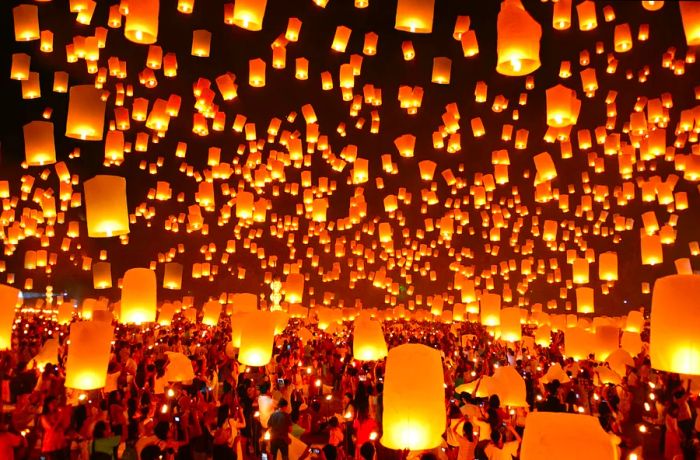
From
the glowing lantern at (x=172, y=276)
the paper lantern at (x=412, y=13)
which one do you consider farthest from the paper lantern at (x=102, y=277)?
the paper lantern at (x=412, y=13)

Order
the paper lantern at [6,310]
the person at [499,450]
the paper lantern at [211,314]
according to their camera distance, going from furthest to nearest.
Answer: the paper lantern at [211,314], the paper lantern at [6,310], the person at [499,450]

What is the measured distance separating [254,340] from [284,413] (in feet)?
3.82

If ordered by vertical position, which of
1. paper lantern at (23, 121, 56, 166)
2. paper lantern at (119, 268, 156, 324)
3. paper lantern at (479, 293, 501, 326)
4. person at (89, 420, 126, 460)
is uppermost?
paper lantern at (23, 121, 56, 166)

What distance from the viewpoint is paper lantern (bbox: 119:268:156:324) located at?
7938 millimetres

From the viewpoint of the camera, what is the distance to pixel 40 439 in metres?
6.60

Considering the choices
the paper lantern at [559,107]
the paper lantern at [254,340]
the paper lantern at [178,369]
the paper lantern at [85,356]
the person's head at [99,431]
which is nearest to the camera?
the person's head at [99,431]

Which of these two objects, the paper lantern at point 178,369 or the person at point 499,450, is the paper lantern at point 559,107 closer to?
the person at point 499,450

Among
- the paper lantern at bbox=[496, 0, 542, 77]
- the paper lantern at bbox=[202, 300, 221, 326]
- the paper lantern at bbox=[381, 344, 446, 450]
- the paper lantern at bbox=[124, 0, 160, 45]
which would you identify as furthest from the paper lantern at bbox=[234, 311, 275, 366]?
the paper lantern at bbox=[202, 300, 221, 326]

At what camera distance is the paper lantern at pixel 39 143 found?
24.3ft

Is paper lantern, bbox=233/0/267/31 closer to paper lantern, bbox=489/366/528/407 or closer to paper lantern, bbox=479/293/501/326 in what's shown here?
paper lantern, bbox=489/366/528/407

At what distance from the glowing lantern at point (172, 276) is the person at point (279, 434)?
7709 millimetres

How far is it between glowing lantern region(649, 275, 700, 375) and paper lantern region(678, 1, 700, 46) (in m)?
2.63

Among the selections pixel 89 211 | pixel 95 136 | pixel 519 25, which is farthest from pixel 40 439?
pixel 519 25

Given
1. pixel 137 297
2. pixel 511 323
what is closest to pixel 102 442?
pixel 137 297
